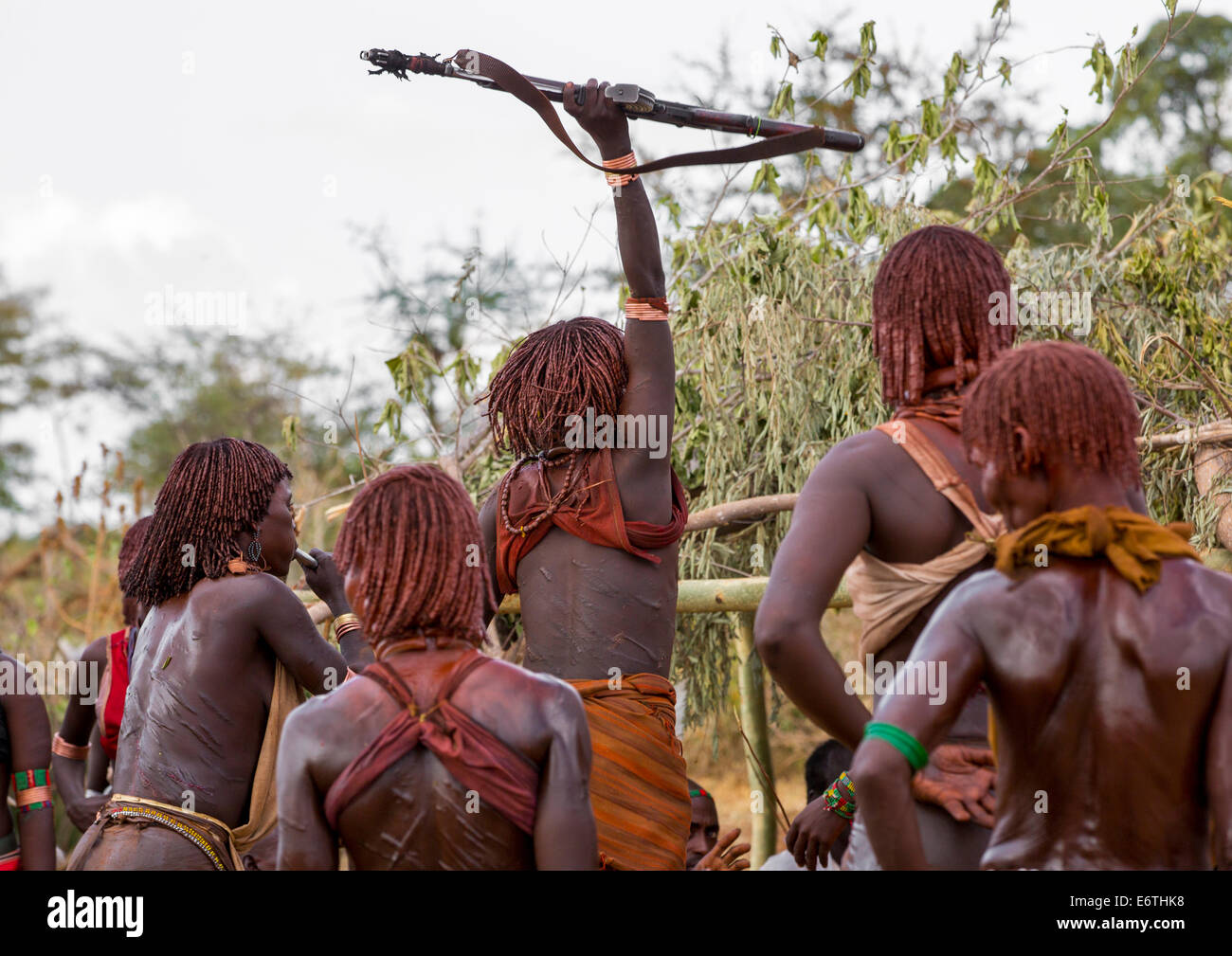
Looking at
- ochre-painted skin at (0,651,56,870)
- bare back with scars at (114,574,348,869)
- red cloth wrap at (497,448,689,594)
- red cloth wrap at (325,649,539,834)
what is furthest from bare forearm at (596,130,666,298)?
ochre-painted skin at (0,651,56,870)

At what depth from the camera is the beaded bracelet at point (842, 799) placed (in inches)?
117

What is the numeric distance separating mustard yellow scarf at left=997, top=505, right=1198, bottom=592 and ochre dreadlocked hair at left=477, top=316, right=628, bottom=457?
1.55m

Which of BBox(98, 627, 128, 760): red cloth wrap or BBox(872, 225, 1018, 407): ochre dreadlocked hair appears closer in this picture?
BBox(872, 225, 1018, 407): ochre dreadlocked hair

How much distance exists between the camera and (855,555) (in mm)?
2727

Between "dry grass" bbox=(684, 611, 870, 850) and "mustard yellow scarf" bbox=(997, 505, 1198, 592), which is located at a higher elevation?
"mustard yellow scarf" bbox=(997, 505, 1198, 592)

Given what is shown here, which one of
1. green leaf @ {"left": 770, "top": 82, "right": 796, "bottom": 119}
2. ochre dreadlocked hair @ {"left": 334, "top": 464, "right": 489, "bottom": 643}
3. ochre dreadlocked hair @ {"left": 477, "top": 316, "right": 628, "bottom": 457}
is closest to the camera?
ochre dreadlocked hair @ {"left": 334, "top": 464, "right": 489, "bottom": 643}

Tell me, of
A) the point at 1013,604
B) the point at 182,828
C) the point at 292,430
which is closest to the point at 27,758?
the point at 182,828

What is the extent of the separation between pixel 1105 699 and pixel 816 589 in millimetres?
627

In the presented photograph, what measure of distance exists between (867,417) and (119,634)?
11.7 ft

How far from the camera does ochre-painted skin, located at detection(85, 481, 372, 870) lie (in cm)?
361

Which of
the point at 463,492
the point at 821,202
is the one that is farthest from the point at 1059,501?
the point at 821,202

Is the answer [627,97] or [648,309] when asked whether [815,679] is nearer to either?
[648,309]

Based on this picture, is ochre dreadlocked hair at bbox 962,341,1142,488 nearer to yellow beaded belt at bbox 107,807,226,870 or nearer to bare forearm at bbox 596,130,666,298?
bare forearm at bbox 596,130,666,298
